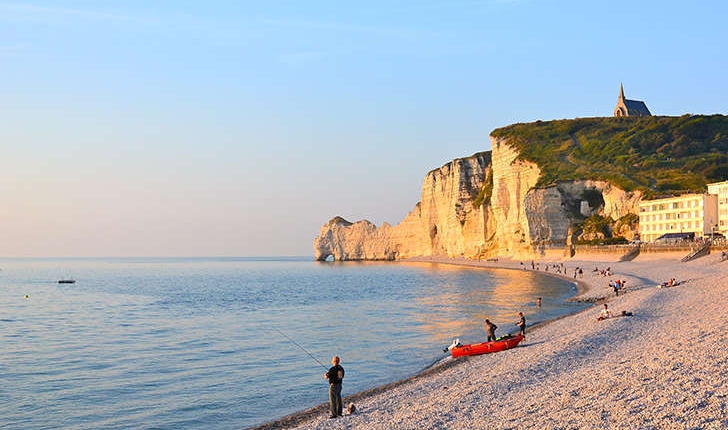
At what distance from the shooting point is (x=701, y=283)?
130 ft

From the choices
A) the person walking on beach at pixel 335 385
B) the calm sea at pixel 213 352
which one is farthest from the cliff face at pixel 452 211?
the person walking on beach at pixel 335 385

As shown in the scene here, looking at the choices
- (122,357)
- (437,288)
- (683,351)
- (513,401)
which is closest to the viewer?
(513,401)

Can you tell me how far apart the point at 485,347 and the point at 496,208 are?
9847 centimetres

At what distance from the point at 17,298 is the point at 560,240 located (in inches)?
3044

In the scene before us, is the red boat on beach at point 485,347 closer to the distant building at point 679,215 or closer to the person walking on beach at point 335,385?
the person walking on beach at point 335,385

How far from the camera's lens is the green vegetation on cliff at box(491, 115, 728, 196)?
104 m

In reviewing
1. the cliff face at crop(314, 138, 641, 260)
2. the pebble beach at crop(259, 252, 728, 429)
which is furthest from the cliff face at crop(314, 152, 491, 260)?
the pebble beach at crop(259, 252, 728, 429)

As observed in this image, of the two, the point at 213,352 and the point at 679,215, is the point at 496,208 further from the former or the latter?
the point at 213,352

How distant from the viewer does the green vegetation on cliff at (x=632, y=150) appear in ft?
340

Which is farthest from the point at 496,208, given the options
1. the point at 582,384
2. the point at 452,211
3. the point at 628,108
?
the point at 582,384

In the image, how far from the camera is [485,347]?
80.3ft

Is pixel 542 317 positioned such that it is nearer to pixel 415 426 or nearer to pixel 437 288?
pixel 415 426

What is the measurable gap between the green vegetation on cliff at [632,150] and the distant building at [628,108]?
81.4ft

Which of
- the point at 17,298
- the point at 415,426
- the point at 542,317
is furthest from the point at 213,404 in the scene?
the point at 17,298
